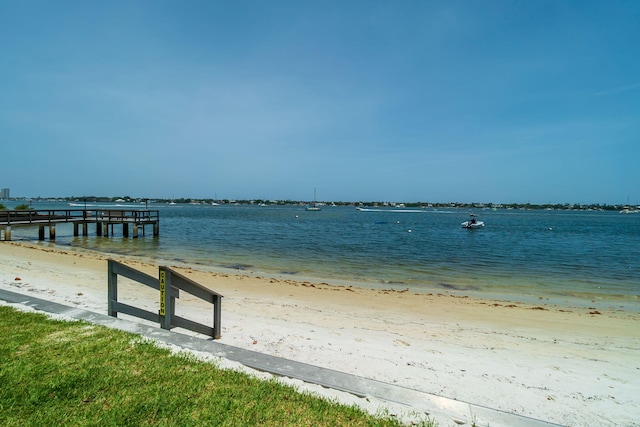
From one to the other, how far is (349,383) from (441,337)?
470 cm

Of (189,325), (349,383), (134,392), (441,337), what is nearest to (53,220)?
(189,325)

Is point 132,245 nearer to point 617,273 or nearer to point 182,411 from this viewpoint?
point 182,411

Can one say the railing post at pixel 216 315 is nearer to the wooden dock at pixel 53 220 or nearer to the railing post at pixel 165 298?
the railing post at pixel 165 298

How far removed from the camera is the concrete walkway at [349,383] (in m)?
3.49

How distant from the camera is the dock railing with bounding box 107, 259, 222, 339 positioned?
5.54 metres

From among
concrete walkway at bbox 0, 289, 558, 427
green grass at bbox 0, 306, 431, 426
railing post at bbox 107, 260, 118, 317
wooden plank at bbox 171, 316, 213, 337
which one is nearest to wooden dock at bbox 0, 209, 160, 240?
railing post at bbox 107, 260, 118, 317

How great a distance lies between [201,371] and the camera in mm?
4191

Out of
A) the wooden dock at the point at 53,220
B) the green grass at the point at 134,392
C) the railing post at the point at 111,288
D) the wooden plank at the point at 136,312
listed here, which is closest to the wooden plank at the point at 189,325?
the wooden plank at the point at 136,312

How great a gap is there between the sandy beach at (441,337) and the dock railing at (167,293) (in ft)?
2.69

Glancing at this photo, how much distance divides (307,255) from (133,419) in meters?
21.5

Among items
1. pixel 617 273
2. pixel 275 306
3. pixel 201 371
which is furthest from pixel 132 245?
pixel 617 273

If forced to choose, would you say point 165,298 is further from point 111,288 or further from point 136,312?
point 111,288

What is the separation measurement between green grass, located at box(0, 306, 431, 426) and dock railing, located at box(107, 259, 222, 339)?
90cm

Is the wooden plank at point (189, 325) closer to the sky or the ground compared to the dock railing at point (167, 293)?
closer to the ground
